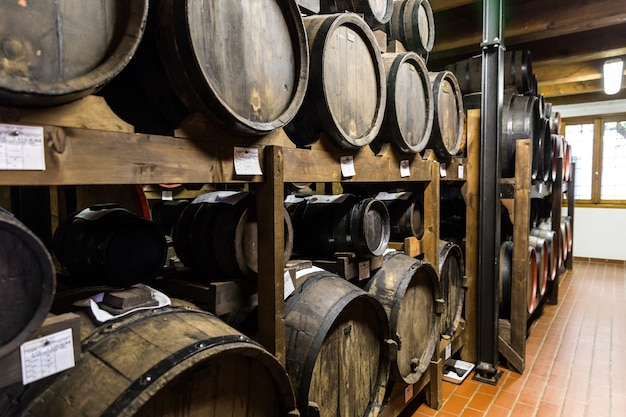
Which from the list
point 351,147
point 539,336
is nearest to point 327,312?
point 351,147

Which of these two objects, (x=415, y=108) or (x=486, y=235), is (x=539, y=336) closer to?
(x=486, y=235)

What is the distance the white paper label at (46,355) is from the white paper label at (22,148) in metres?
0.39

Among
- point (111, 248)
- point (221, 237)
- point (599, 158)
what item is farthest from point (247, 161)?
point (599, 158)

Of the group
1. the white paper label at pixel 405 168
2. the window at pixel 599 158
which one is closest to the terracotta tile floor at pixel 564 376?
the white paper label at pixel 405 168

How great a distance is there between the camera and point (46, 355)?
3.27ft

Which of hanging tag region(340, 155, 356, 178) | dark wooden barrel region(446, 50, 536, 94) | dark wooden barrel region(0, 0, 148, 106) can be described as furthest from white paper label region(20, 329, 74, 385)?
dark wooden barrel region(446, 50, 536, 94)

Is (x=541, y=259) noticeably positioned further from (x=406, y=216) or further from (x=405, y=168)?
(x=405, y=168)

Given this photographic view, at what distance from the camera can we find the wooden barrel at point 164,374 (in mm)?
1062

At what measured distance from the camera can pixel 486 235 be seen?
140 inches

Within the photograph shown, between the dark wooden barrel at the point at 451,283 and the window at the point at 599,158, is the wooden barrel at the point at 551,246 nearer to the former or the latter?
the dark wooden barrel at the point at 451,283

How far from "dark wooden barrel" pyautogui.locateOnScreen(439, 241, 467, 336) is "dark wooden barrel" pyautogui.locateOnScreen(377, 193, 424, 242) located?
350mm

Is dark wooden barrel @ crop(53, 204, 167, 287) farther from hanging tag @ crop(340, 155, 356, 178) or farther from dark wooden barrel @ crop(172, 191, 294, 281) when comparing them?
hanging tag @ crop(340, 155, 356, 178)

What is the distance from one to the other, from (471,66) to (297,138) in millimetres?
2879

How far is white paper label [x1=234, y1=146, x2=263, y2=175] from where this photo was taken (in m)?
1.50
